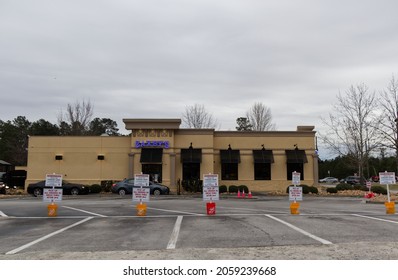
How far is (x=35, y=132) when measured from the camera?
70.9m

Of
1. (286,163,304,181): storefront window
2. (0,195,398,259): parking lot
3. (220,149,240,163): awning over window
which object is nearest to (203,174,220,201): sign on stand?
(0,195,398,259): parking lot

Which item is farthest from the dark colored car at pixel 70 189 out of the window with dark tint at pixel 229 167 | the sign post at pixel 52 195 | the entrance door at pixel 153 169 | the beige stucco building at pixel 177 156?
the sign post at pixel 52 195

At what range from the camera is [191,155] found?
33531 millimetres

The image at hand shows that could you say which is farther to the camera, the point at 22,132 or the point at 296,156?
the point at 22,132

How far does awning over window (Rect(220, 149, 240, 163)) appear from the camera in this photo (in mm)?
33703

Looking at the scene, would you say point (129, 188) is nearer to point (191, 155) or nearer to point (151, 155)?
point (151, 155)

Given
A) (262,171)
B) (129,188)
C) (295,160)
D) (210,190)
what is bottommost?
(129,188)

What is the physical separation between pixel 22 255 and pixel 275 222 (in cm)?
775

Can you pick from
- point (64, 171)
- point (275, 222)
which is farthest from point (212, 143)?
point (275, 222)

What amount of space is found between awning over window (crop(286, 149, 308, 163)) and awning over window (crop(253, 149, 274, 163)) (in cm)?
146

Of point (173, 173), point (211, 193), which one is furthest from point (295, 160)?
point (211, 193)

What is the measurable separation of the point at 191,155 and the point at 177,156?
1.34 m

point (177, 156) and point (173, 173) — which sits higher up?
point (177, 156)

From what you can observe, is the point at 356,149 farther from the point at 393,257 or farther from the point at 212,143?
the point at 393,257
